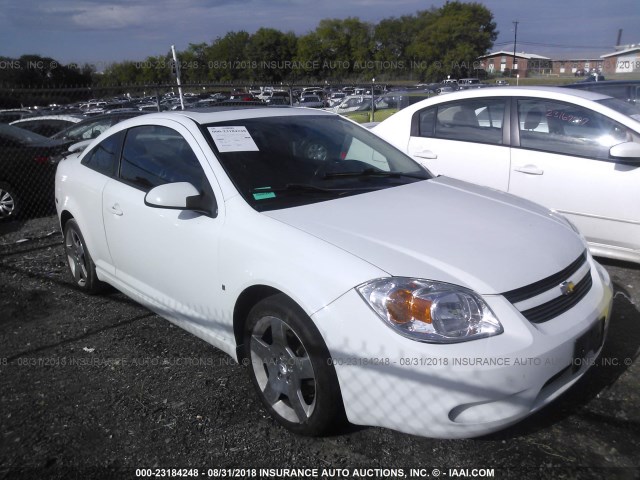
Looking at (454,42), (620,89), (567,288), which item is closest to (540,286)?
(567,288)

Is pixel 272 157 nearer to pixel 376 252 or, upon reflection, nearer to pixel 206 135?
pixel 206 135

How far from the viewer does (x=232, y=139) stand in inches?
126

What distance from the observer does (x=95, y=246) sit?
13.3 feet

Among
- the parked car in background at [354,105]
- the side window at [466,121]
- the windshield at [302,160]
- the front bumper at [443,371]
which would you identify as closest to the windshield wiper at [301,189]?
the windshield at [302,160]

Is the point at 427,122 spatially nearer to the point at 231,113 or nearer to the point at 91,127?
the point at 231,113

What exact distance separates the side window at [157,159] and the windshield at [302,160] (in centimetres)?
23

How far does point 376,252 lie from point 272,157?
116 cm

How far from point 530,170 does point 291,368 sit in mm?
3166

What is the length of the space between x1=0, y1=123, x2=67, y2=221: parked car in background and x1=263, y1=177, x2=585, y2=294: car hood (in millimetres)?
6218

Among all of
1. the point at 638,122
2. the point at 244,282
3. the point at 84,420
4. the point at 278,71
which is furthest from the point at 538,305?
the point at 278,71

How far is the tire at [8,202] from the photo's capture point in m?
7.47

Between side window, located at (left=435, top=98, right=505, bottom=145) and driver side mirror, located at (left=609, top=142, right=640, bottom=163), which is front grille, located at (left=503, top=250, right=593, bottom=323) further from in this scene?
side window, located at (left=435, top=98, right=505, bottom=145)

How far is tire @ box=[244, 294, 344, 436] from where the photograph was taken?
7.63 feet

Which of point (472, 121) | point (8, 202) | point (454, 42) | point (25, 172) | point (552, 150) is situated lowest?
point (8, 202)
